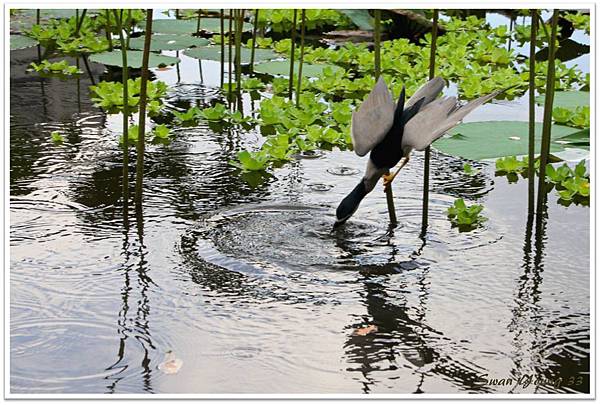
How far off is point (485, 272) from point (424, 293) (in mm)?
295

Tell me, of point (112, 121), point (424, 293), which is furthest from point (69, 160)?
point (424, 293)

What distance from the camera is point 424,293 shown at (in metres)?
3.08

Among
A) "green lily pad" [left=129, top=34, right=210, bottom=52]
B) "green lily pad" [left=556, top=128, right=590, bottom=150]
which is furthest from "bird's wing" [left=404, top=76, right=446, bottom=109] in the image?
"green lily pad" [left=129, top=34, right=210, bottom=52]

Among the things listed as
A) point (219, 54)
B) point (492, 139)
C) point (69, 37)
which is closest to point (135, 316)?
point (492, 139)

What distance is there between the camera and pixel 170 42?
690 cm

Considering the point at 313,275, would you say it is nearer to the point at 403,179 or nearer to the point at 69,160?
the point at 403,179

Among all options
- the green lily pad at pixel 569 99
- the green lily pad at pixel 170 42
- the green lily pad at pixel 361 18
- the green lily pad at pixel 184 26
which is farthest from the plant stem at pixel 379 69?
the green lily pad at pixel 361 18

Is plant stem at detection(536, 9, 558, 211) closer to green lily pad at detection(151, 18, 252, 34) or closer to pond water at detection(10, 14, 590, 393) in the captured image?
pond water at detection(10, 14, 590, 393)

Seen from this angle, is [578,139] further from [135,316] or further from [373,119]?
[135,316]

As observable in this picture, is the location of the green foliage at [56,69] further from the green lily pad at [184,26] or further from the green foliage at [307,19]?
the green foliage at [307,19]

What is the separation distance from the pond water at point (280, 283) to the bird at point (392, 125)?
25 cm

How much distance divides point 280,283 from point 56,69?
346 centimetres

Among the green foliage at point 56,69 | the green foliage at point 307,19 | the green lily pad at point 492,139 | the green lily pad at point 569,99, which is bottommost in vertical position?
the green lily pad at point 492,139

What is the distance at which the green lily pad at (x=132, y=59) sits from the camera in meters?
6.04
